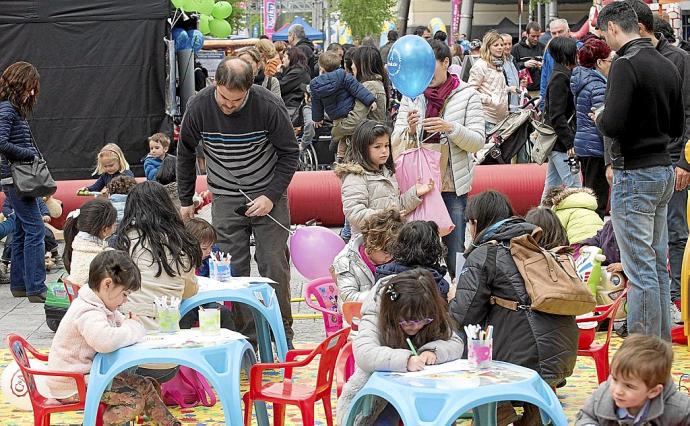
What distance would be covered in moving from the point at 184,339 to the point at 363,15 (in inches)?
1626

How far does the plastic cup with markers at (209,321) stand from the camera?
5.60 metres

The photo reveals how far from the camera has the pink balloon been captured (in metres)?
7.76

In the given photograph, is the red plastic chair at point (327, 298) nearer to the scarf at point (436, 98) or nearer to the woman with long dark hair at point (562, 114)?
the scarf at point (436, 98)

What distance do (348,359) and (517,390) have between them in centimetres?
166

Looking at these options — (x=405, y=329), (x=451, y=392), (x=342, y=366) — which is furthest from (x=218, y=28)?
(x=451, y=392)

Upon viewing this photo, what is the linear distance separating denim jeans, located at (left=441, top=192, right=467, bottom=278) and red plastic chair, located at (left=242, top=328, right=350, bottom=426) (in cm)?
280

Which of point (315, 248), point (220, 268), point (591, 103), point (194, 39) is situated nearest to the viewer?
point (220, 268)

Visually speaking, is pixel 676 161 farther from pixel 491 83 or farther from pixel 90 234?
pixel 491 83

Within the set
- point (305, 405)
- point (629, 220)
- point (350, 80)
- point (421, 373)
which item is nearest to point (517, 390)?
point (421, 373)

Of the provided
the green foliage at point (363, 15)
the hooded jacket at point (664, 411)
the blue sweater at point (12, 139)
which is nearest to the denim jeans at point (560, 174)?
the blue sweater at point (12, 139)

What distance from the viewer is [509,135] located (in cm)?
1384

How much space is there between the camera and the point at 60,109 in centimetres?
1559

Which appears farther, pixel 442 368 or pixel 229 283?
pixel 229 283

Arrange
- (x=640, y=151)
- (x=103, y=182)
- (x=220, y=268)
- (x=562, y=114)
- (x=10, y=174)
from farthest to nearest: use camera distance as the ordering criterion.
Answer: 1. (x=103, y=182)
2. (x=562, y=114)
3. (x=10, y=174)
4. (x=220, y=268)
5. (x=640, y=151)
